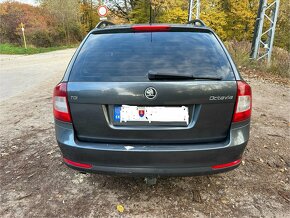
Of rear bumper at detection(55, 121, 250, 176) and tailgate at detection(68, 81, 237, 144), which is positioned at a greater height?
tailgate at detection(68, 81, 237, 144)

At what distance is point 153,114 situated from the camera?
2299 millimetres

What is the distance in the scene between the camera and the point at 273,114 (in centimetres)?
575

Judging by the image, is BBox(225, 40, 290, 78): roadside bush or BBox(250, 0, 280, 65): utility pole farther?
BBox(250, 0, 280, 65): utility pole

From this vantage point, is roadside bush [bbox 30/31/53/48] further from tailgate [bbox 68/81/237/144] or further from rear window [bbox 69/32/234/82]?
tailgate [bbox 68/81/237/144]

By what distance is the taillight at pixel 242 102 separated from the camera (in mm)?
2377

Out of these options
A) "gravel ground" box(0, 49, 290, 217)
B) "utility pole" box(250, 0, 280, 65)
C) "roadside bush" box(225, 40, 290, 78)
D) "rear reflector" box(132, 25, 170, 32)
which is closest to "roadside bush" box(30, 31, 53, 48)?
"roadside bush" box(225, 40, 290, 78)

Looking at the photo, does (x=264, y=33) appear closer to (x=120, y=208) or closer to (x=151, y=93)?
(x=151, y=93)

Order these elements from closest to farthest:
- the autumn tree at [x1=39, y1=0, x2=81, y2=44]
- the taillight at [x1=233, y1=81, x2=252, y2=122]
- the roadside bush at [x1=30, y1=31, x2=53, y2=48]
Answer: the taillight at [x1=233, y1=81, x2=252, y2=122]
the roadside bush at [x1=30, y1=31, x2=53, y2=48]
the autumn tree at [x1=39, y1=0, x2=81, y2=44]

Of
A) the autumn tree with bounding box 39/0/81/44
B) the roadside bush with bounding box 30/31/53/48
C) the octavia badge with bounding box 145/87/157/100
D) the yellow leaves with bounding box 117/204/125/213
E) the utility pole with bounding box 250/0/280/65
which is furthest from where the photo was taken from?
the autumn tree with bounding box 39/0/81/44

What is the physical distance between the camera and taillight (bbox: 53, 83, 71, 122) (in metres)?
2.42

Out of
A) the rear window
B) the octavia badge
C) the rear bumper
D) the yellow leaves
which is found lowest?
the yellow leaves

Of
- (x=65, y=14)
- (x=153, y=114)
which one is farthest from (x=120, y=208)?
(x=65, y=14)

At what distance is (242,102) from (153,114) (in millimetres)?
791

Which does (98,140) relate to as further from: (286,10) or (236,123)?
(286,10)
